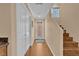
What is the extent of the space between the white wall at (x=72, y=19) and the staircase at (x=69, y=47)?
0.67 feet

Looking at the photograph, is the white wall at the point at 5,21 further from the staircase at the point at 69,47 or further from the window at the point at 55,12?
the window at the point at 55,12

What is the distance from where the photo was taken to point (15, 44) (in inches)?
169

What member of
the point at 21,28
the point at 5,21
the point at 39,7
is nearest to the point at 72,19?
the point at 21,28

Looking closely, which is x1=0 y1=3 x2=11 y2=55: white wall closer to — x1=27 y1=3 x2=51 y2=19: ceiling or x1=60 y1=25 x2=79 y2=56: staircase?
x1=60 y1=25 x2=79 y2=56: staircase

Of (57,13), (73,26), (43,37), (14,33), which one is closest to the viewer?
(14,33)

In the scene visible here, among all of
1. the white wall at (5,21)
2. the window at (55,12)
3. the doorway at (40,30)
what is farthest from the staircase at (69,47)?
the doorway at (40,30)

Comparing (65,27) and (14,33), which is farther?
(65,27)

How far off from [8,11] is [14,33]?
1.95ft

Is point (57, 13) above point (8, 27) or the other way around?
above

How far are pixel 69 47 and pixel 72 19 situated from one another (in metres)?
1.39

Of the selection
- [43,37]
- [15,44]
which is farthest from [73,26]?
[43,37]

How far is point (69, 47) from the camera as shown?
233 inches

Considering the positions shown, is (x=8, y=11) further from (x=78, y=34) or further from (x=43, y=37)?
(x=43, y=37)

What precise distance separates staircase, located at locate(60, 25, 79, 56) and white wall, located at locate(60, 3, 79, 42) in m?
0.20
